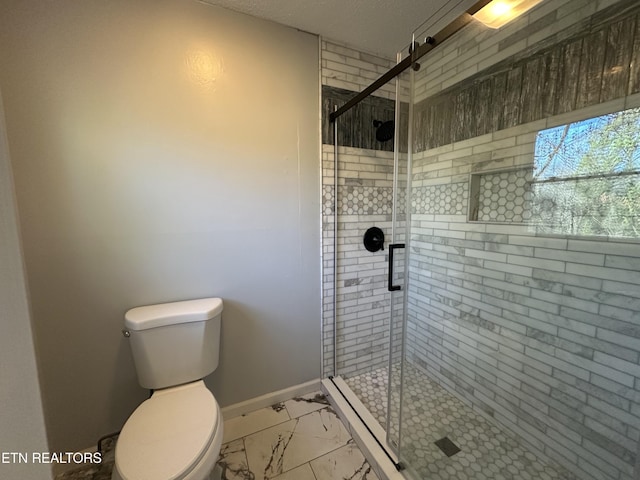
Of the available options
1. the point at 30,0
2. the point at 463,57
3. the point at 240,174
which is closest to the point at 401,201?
the point at 463,57

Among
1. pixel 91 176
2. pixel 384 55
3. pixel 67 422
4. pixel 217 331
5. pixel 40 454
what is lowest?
pixel 67 422

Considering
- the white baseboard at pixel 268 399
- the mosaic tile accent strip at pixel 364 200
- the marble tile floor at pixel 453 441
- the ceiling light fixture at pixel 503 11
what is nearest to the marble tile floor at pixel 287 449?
the white baseboard at pixel 268 399

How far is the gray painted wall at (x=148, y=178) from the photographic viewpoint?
118 centimetres

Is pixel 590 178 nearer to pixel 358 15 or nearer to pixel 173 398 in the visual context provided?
pixel 358 15

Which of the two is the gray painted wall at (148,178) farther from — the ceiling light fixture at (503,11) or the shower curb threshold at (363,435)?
the ceiling light fixture at (503,11)

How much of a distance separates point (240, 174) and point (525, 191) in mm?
1541

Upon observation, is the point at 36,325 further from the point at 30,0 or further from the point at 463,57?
the point at 463,57

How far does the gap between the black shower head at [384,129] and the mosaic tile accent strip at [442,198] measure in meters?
0.46

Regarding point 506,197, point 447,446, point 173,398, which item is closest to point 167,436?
point 173,398

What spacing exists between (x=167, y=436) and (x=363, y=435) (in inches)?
39.8

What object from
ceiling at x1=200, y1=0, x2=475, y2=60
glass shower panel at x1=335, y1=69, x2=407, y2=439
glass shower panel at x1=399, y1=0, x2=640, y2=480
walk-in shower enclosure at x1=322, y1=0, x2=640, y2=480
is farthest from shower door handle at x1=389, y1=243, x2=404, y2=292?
ceiling at x1=200, y1=0, x2=475, y2=60

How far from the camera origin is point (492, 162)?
149cm

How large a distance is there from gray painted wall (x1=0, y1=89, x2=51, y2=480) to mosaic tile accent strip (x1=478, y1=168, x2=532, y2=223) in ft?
5.90

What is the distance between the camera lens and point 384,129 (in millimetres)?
1880
